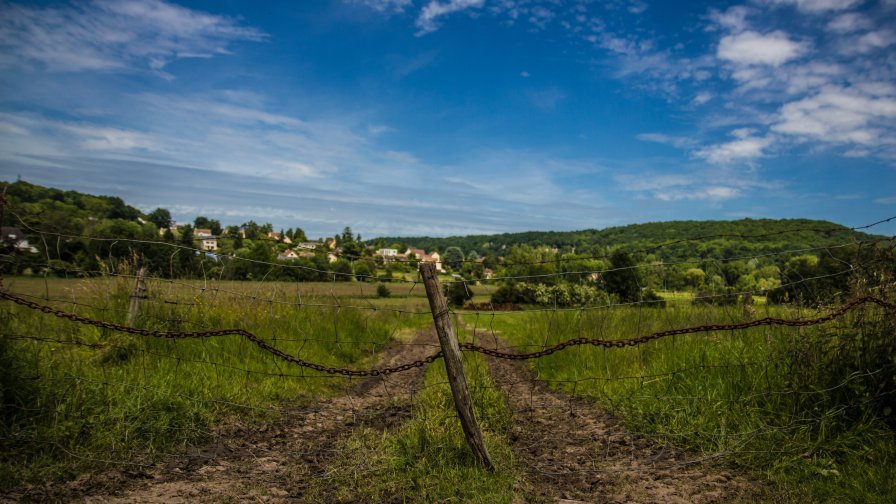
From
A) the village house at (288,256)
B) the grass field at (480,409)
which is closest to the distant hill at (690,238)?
the grass field at (480,409)

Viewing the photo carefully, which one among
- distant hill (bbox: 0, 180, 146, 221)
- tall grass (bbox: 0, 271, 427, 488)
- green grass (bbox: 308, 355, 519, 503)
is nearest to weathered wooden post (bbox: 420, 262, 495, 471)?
green grass (bbox: 308, 355, 519, 503)

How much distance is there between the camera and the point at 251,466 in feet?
14.4

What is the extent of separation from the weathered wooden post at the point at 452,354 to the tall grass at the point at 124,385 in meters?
1.31

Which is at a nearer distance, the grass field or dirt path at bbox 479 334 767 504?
dirt path at bbox 479 334 767 504

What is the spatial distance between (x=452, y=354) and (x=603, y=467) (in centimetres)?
180

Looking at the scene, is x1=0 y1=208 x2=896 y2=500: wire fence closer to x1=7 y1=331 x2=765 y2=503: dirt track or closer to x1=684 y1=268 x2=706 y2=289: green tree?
x1=7 y1=331 x2=765 y2=503: dirt track

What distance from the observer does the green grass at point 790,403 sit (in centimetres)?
390

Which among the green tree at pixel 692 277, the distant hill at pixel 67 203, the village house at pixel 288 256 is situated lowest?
the village house at pixel 288 256

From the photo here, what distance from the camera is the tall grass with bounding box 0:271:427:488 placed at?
419 cm

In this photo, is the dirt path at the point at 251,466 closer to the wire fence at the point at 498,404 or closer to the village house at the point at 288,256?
the wire fence at the point at 498,404

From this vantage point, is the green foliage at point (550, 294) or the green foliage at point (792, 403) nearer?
the green foliage at point (792, 403)

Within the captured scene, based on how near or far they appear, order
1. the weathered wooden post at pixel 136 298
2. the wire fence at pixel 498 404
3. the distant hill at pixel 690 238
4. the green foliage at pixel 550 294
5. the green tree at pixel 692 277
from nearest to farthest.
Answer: the wire fence at pixel 498 404, the distant hill at pixel 690 238, the weathered wooden post at pixel 136 298, the green tree at pixel 692 277, the green foliage at pixel 550 294

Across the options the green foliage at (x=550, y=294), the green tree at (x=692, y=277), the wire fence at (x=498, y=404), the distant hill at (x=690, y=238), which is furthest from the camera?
the green foliage at (x=550, y=294)

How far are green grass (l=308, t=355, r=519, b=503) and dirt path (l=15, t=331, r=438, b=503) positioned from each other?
28 centimetres
